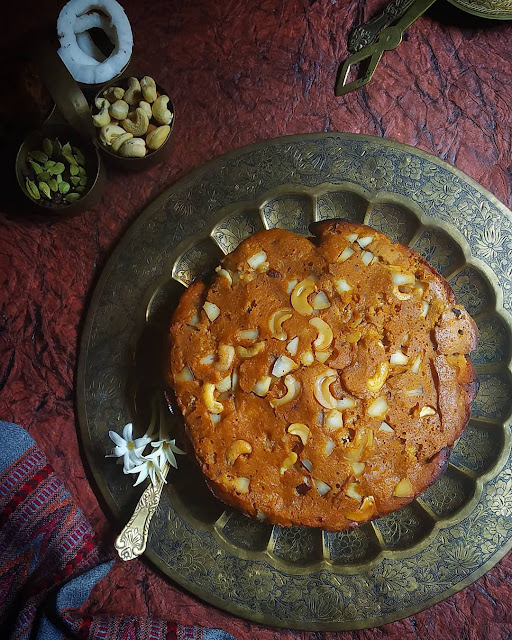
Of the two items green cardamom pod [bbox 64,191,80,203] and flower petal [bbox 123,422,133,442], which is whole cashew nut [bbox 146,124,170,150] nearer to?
green cardamom pod [bbox 64,191,80,203]

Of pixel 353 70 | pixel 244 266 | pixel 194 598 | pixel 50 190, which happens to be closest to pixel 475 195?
pixel 353 70

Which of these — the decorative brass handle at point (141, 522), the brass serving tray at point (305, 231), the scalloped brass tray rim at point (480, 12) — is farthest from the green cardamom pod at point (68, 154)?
the scalloped brass tray rim at point (480, 12)


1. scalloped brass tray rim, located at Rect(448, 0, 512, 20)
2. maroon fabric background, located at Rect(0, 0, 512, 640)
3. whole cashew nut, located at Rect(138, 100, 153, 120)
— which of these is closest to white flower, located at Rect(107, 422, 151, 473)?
maroon fabric background, located at Rect(0, 0, 512, 640)

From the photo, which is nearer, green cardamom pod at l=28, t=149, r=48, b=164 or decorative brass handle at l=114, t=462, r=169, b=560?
decorative brass handle at l=114, t=462, r=169, b=560

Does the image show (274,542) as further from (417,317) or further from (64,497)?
(417,317)

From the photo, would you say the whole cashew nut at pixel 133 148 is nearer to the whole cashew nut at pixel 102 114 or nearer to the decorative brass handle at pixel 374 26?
the whole cashew nut at pixel 102 114

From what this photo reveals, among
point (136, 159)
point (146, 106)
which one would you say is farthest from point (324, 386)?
point (146, 106)

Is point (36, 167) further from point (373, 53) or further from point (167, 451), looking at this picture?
point (373, 53)
